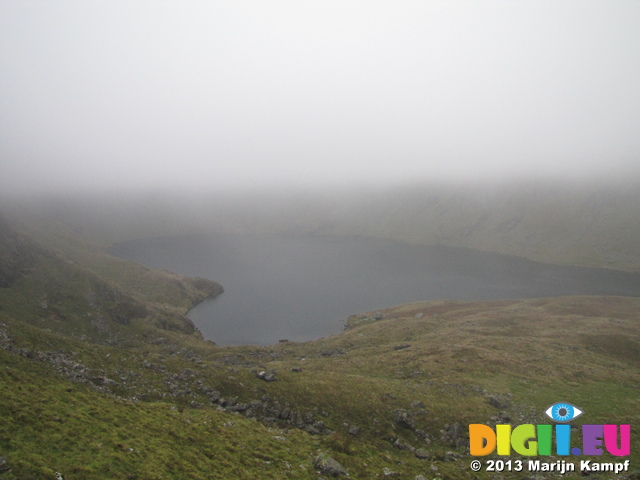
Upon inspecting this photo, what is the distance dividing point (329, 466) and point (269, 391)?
1474 cm

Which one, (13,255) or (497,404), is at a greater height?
(13,255)

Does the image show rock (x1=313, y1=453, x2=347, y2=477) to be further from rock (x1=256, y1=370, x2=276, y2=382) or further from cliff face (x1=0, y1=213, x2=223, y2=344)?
cliff face (x1=0, y1=213, x2=223, y2=344)

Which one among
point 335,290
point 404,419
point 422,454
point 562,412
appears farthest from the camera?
point 335,290

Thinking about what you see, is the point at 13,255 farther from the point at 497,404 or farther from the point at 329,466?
the point at 497,404

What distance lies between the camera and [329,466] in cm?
2173

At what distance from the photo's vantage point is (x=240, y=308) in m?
122

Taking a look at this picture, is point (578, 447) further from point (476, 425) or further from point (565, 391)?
point (565, 391)

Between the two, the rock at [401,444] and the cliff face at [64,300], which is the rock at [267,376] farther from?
the cliff face at [64,300]

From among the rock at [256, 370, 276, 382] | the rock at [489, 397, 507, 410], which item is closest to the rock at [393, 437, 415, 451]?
the rock at [489, 397, 507, 410]

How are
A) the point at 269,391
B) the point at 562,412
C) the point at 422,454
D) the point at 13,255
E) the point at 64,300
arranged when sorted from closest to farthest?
the point at 422,454, the point at 562,412, the point at 269,391, the point at 64,300, the point at 13,255

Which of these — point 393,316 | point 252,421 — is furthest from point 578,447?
point 393,316

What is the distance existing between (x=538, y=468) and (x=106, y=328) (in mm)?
71711

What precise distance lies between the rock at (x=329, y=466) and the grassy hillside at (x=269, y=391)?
0.36ft

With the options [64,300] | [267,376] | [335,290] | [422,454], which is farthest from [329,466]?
[335,290]
